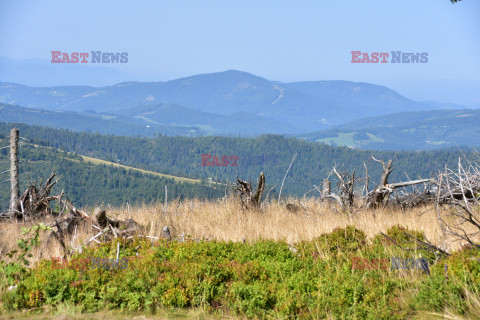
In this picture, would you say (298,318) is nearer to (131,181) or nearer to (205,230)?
(205,230)

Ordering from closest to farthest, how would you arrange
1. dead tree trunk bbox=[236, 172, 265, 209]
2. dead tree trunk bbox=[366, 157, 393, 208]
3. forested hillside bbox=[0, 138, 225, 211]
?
dead tree trunk bbox=[366, 157, 393, 208] → dead tree trunk bbox=[236, 172, 265, 209] → forested hillside bbox=[0, 138, 225, 211]

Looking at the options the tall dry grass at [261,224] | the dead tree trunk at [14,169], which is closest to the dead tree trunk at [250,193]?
the tall dry grass at [261,224]

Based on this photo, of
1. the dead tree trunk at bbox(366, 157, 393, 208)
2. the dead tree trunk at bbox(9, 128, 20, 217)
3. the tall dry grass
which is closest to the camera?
the tall dry grass

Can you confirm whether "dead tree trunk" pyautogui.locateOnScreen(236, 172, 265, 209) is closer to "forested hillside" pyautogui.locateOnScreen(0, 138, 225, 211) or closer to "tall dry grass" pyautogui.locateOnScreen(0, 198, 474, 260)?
"tall dry grass" pyautogui.locateOnScreen(0, 198, 474, 260)

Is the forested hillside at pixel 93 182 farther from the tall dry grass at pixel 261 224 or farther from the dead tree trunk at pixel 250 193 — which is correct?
the tall dry grass at pixel 261 224

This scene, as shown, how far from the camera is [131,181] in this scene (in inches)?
7598

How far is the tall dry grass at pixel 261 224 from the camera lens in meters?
9.86

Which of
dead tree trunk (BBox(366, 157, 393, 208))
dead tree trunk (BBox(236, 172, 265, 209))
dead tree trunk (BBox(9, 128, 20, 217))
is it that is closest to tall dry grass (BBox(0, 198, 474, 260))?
dead tree trunk (BBox(236, 172, 265, 209))

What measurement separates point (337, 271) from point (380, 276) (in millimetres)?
699

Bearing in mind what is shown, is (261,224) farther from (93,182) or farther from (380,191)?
(93,182)

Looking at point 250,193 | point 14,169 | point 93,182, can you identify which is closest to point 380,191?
point 250,193

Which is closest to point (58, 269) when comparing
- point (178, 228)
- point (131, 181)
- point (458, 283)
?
point (178, 228)

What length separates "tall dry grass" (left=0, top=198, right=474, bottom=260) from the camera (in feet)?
32.3

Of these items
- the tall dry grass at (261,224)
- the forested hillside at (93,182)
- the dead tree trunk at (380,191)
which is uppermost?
the dead tree trunk at (380,191)
